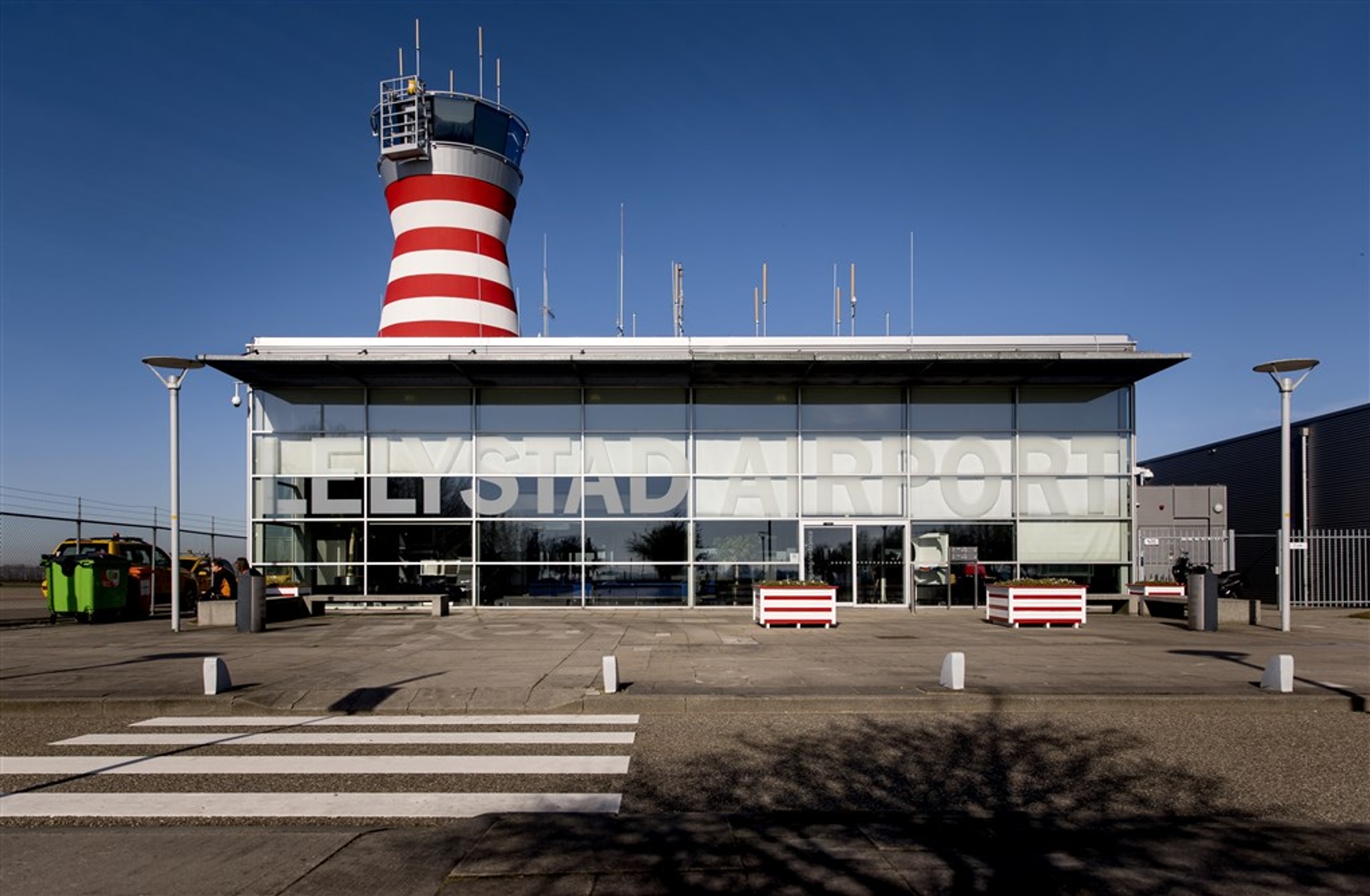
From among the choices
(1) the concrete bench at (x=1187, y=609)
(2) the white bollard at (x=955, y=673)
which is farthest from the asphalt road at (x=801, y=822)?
(1) the concrete bench at (x=1187, y=609)

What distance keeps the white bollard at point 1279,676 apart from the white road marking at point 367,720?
793cm

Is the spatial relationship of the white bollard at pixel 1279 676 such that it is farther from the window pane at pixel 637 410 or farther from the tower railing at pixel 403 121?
the tower railing at pixel 403 121

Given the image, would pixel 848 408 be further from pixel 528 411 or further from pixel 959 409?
pixel 528 411

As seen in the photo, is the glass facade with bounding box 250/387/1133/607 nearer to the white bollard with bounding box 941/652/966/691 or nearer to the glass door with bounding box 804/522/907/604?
the glass door with bounding box 804/522/907/604

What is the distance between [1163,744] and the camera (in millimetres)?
8984

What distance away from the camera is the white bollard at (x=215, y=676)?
11.2m

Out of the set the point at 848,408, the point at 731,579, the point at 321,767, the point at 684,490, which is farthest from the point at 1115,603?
the point at 321,767

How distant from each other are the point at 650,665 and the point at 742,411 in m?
12.8

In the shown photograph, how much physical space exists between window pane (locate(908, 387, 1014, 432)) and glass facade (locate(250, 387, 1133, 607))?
0.19 feet

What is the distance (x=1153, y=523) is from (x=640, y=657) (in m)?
22.7

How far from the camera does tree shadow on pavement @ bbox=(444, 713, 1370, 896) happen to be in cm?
516

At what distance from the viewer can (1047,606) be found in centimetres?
2012

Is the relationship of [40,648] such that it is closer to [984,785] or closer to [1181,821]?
[984,785]

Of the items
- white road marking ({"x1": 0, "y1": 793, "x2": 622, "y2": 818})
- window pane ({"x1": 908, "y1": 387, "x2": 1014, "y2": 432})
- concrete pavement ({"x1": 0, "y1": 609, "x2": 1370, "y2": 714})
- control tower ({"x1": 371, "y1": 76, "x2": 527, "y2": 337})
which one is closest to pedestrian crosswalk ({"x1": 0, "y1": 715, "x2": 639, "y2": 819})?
white road marking ({"x1": 0, "y1": 793, "x2": 622, "y2": 818})
